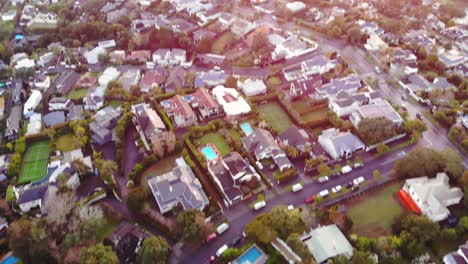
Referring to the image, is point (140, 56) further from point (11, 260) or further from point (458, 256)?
point (458, 256)

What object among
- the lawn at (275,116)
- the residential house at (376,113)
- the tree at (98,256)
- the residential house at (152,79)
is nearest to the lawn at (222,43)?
the residential house at (152,79)

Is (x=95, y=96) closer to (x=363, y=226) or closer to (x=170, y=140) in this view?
(x=170, y=140)

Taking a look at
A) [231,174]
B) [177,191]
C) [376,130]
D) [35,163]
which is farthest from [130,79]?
[376,130]

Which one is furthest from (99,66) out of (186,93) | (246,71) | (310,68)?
(310,68)

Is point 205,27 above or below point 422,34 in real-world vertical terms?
below

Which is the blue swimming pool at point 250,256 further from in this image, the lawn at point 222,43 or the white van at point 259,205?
the lawn at point 222,43

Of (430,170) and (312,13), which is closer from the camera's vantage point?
(430,170)
